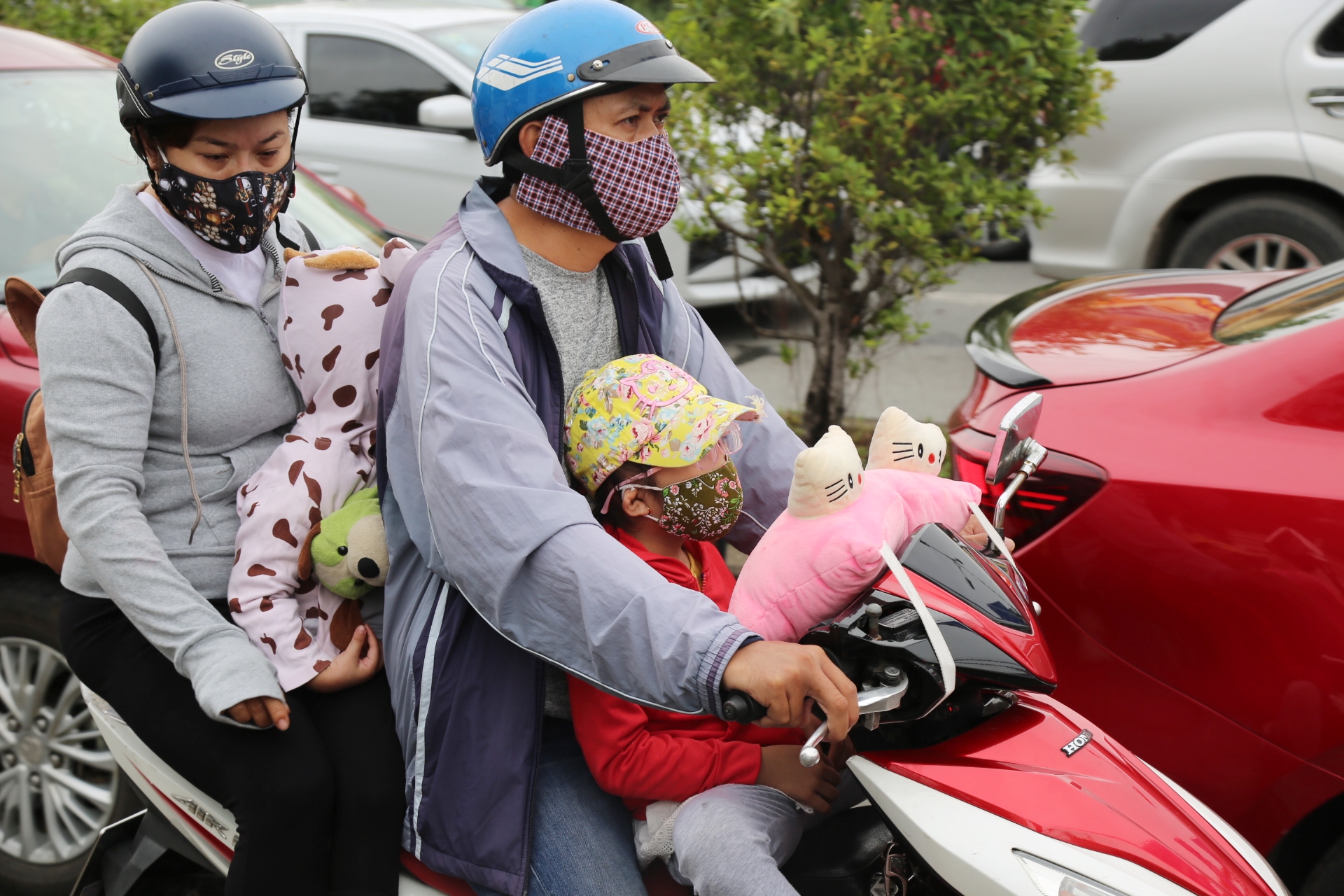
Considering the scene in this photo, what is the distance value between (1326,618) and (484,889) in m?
1.61

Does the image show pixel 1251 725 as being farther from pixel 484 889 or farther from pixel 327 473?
pixel 327 473

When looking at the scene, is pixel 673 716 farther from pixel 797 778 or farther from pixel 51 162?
A: pixel 51 162

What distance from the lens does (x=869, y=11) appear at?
4590mm

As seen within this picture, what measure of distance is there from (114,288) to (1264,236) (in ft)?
20.4

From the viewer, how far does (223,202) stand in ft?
6.93

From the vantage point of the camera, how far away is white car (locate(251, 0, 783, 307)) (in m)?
7.38

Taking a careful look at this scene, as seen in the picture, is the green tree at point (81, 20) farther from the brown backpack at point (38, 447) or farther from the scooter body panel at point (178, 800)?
the scooter body panel at point (178, 800)

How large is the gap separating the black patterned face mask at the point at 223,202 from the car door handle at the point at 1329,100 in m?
5.82

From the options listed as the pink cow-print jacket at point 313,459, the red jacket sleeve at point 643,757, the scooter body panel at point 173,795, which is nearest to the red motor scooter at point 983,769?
the red jacket sleeve at point 643,757

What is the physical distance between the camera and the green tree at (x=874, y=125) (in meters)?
4.73

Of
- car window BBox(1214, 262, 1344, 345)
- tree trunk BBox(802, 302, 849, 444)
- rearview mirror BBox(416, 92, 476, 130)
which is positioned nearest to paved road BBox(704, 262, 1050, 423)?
tree trunk BBox(802, 302, 849, 444)

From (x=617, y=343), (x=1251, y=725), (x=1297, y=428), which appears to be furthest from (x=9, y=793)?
(x=1297, y=428)

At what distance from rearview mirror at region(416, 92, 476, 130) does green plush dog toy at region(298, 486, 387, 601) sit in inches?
195

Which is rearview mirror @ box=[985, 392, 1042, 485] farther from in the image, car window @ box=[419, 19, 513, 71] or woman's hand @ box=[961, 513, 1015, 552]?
car window @ box=[419, 19, 513, 71]
